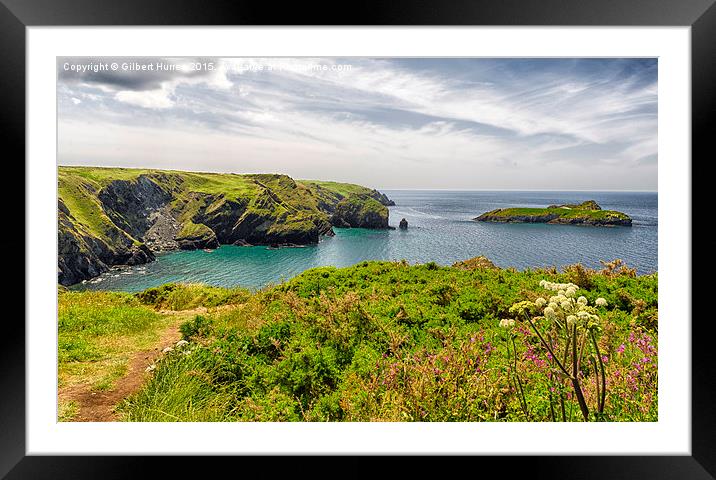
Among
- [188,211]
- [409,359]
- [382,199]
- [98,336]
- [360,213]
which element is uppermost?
[382,199]

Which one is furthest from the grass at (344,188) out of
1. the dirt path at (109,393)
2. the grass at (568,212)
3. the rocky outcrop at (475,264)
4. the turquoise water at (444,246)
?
the dirt path at (109,393)

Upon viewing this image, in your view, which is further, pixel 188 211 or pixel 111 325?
pixel 188 211

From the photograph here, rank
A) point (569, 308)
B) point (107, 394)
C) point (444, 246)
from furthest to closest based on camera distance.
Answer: point (444, 246) → point (107, 394) → point (569, 308)

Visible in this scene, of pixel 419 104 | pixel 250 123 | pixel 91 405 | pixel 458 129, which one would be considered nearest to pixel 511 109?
pixel 458 129

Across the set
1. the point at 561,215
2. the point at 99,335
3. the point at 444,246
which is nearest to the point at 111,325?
the point at 99,335

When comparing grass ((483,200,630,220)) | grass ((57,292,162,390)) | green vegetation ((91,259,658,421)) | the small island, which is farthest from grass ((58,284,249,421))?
grass ((483,200,630,220))

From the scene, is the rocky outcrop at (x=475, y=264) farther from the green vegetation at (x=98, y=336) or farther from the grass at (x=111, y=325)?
the green vegetation at (x=98, y=336)

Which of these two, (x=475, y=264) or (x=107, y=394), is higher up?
(x=475, y=264)
